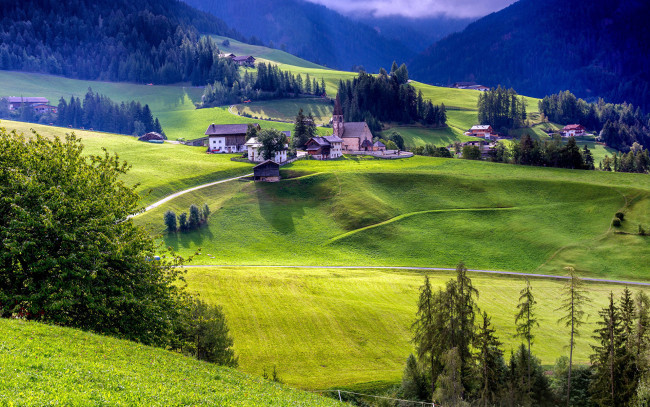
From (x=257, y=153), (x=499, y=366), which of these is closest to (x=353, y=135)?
(x=257, y=153)

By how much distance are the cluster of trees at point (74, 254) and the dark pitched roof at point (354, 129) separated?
136 metres

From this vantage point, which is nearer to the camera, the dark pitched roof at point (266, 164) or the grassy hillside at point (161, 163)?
the grassy hillside at point (161, 163)

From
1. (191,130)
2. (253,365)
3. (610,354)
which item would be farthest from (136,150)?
(610,354)

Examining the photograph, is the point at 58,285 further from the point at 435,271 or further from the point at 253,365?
the point at 435,271

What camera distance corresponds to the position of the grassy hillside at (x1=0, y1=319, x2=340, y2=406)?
17.8 metres

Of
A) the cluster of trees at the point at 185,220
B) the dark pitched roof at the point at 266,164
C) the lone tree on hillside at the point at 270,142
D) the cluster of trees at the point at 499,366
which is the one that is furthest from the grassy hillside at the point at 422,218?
the cluster of trees at the point at 499,366

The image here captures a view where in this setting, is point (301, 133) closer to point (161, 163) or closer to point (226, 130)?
point (226, 130)

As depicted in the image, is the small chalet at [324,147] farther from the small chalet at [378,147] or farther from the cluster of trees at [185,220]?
the cluster of trees at [185,220]

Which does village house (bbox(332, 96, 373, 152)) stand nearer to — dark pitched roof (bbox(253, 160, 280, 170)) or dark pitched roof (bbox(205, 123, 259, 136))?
dark pitched roof (bbox(205, 123, 259, 136))

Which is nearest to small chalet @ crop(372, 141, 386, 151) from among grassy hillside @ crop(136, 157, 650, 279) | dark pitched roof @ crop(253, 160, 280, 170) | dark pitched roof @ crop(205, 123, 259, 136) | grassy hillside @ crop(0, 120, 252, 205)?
grassy hillside @ crop(136, 157, 650, 279)

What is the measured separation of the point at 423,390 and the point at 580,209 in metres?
80.0

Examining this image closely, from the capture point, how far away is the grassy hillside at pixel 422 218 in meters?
89.6

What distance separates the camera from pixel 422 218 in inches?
4163

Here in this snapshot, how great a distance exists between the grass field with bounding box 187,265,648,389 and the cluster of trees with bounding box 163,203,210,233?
971 inches
